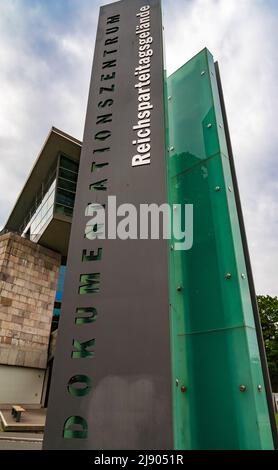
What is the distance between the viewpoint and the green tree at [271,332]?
43.5 meters

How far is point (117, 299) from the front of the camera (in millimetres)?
4684

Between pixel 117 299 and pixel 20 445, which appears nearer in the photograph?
pixel 117 299

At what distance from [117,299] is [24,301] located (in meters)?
21.1

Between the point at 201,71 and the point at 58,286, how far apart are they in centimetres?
2452

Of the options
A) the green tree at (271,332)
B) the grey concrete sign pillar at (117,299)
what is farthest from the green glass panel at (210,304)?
the green tree at (271,332)

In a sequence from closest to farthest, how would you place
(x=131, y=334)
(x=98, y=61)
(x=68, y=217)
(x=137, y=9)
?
(x=131, y=334)
(x=98, y=61)
(x=137, y=9)
(x=68, y=217)

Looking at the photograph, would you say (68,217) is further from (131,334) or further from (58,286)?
(131,334)

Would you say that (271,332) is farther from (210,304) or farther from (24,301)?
(210,304)

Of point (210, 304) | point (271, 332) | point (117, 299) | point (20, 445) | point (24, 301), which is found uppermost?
point (271, 332)

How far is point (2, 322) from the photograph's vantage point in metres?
21.9

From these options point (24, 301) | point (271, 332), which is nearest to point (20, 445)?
point (24, 301)

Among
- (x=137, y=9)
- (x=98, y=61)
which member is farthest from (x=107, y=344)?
(x=137, y=9)

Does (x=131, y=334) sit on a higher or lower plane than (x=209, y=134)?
lower

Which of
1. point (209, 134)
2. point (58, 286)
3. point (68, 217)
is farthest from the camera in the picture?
point (58, 286)
